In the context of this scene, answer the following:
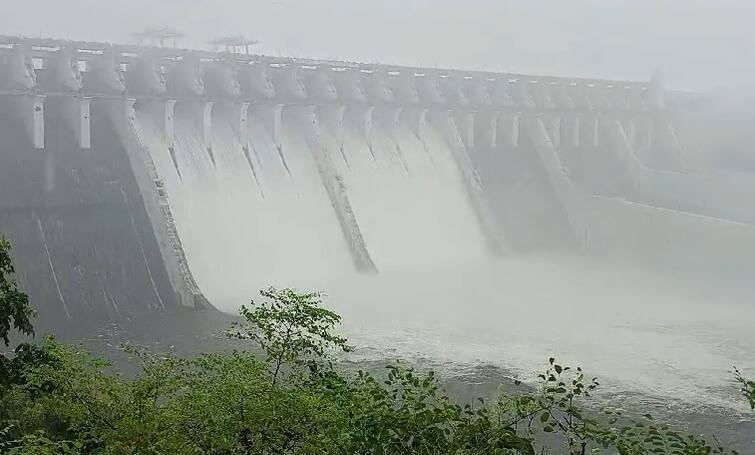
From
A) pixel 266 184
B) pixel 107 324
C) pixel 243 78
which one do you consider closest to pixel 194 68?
pixel 243 78

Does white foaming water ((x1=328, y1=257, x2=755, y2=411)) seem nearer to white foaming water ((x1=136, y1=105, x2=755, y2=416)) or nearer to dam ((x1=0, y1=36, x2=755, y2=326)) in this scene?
white foaming water ((x1=136, y1=105, x2=755, y2=416))

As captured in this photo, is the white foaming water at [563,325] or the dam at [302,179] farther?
→ the dam at [302,179]

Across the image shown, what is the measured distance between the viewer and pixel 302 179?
64.2 ft

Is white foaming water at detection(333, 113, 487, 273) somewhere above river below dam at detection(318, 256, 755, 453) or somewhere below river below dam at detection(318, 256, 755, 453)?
above

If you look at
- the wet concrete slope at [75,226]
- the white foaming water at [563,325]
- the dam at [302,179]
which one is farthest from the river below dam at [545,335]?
the dam at [302,179]

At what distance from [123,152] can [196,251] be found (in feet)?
7.64

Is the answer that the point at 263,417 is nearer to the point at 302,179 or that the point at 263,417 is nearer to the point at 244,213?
the point at 244,213

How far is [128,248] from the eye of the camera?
1510 centimetres

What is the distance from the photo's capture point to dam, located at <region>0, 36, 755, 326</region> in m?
15.0

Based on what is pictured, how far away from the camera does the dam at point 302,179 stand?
1503 cm

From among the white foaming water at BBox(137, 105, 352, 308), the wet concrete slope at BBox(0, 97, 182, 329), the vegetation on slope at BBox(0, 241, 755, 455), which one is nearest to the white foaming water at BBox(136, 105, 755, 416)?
the white foaming water at BBox(137, 105, 352, 308)

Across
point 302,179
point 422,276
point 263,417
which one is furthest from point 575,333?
point 263,417

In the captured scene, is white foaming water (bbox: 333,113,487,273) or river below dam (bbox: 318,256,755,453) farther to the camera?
white foaming water (bbox: 333,113,487,273)

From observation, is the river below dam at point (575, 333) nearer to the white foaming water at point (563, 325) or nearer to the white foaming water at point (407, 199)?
the white foaming water at point (563, 325)
